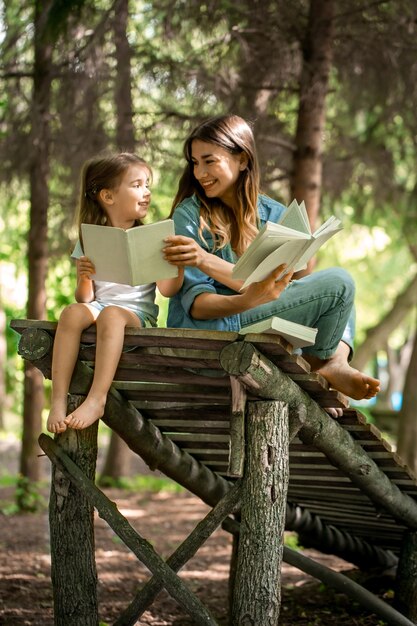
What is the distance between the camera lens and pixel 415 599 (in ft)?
18.3

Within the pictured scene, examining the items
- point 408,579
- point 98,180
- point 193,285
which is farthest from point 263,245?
point 408,579

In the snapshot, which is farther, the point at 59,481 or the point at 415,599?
the point at 415,599

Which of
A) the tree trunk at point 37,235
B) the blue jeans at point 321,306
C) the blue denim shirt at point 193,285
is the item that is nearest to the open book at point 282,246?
the blue jeans at point 321,306

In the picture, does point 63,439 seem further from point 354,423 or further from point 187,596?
point 354,423

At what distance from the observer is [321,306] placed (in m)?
4.13

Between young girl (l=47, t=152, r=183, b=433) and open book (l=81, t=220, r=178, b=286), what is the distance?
177mm

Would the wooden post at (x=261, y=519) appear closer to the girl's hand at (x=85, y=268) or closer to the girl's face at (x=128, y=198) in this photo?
the girl's hand at (x=85, y=268)

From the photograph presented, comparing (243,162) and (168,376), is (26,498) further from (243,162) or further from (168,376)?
(243,162)

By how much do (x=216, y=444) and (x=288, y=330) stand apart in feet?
4.64

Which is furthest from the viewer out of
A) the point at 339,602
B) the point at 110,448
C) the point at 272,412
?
the point at 110,448

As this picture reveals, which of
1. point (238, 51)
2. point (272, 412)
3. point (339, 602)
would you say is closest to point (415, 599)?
point (339, 602)

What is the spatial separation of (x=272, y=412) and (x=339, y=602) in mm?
2620

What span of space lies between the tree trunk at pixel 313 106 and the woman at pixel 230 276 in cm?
287

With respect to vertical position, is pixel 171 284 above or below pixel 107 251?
below
